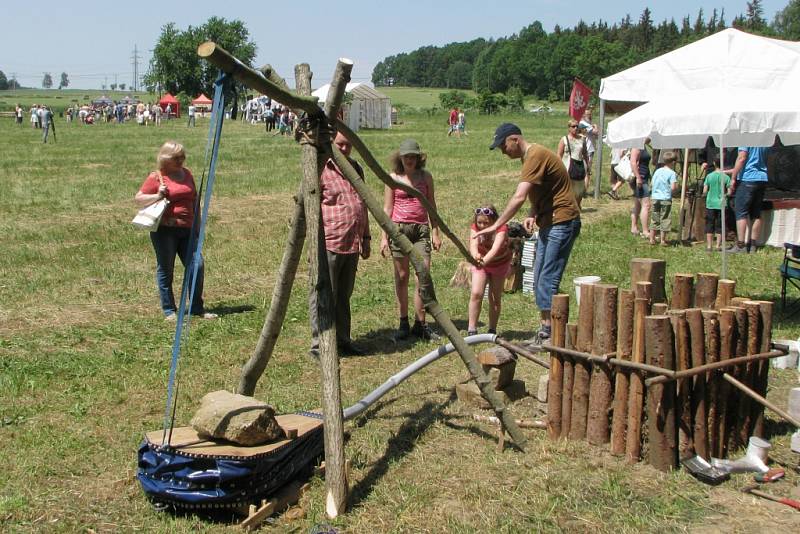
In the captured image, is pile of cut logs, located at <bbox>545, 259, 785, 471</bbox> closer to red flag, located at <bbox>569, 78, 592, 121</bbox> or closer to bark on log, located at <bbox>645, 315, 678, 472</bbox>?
bark on log, located at <bbox>645, 315, 678, 472</bbox>

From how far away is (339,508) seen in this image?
421 centimetres

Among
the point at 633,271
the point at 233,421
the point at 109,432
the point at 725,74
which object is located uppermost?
the point at 725,74

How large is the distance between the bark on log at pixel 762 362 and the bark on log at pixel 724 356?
0.78 feet

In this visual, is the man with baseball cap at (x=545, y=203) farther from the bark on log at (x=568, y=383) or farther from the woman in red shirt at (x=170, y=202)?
the woman in red shirt at (x=170, y=202)

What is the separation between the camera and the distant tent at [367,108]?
43.4 m

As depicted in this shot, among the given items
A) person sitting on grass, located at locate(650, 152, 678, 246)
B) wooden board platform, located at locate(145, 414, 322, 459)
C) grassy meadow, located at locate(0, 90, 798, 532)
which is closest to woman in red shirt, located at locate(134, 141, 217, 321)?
grassy meadow, located at locate(0, 90, 798, 532)

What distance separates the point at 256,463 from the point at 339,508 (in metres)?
0.50

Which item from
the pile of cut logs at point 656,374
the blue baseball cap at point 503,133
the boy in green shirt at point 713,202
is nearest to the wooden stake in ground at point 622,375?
the pile of cut logs at point 656,374

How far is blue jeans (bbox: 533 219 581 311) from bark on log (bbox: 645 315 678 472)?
2.09 m

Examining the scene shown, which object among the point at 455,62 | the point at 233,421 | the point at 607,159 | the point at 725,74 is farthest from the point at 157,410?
the point at 455,62

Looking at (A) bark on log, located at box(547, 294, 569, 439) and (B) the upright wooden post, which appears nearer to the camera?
(B) the upright wooden post

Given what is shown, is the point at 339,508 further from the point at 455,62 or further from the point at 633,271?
the point at 455,62

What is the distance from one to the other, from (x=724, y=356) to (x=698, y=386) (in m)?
0.26

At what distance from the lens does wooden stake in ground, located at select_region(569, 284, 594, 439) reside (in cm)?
485
